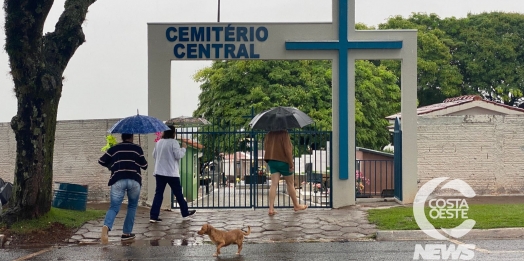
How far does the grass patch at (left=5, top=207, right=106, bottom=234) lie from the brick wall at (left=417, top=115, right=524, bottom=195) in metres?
7.10

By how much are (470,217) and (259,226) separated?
340 cm

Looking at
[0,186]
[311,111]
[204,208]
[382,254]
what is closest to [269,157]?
[204,208]

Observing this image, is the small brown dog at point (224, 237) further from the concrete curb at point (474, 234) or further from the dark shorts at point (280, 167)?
the dark shorts at point (280, 167)

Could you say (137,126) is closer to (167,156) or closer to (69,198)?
(167,156)

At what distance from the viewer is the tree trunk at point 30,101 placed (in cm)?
988

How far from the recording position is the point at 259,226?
10445 mm

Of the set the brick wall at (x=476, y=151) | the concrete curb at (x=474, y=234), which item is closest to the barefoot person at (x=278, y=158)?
the concrete curb at (x=474, y=234)

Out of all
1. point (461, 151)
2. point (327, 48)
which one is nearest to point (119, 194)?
point (327, 48)

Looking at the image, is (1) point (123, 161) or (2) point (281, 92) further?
(2) point (281, 92)

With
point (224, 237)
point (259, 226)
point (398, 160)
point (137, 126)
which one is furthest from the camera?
point (398, 160)

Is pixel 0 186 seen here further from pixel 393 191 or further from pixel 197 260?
pixel 393 191

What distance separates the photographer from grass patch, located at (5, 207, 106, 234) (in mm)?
9727

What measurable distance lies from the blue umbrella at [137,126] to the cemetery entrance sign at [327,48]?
2.73 metres

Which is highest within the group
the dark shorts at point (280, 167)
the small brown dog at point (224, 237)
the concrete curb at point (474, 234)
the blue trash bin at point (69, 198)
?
the dark shorts at point (280, 167)
